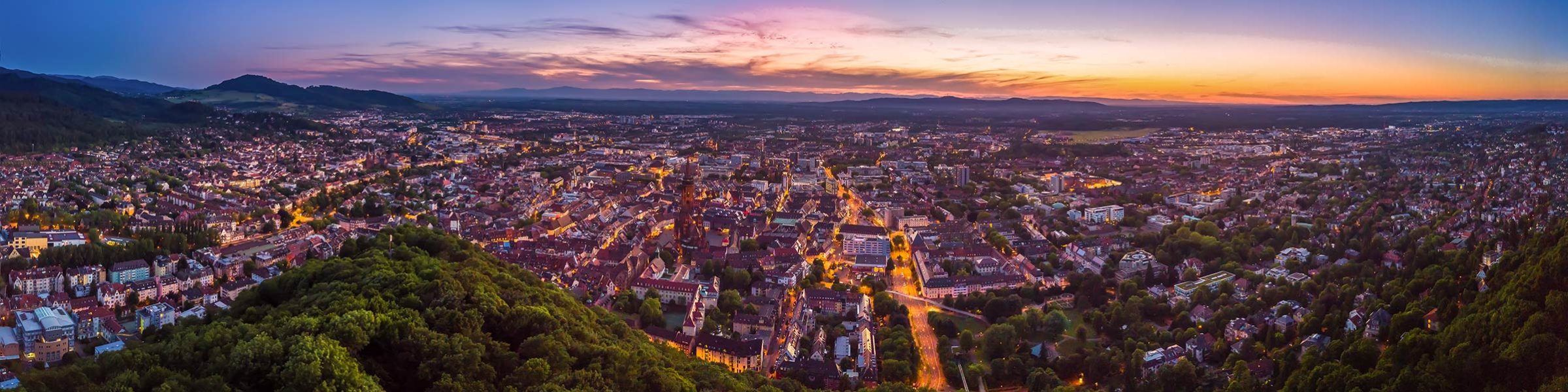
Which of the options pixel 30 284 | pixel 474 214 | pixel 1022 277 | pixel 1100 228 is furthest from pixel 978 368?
pixel 474 214

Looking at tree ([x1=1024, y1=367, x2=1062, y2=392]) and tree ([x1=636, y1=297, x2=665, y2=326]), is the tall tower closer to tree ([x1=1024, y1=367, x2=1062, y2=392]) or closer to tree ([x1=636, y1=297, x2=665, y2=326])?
tree ([x1=636, y1=297, x2=665, y2=326])

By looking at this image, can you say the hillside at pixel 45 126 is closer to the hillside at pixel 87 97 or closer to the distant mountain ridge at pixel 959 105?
the hillside at pixel 87 97

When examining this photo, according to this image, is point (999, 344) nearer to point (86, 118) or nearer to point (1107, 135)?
point (86, 118)

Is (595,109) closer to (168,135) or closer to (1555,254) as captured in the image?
(168,135)

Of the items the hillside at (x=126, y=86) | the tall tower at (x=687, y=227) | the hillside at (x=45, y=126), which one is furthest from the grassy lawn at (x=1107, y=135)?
the hillside at (x=126, y=86)

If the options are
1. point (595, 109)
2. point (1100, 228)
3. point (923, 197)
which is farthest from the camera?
point (595, 109)

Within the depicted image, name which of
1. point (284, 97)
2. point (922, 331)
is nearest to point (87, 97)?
point (284, 97)
